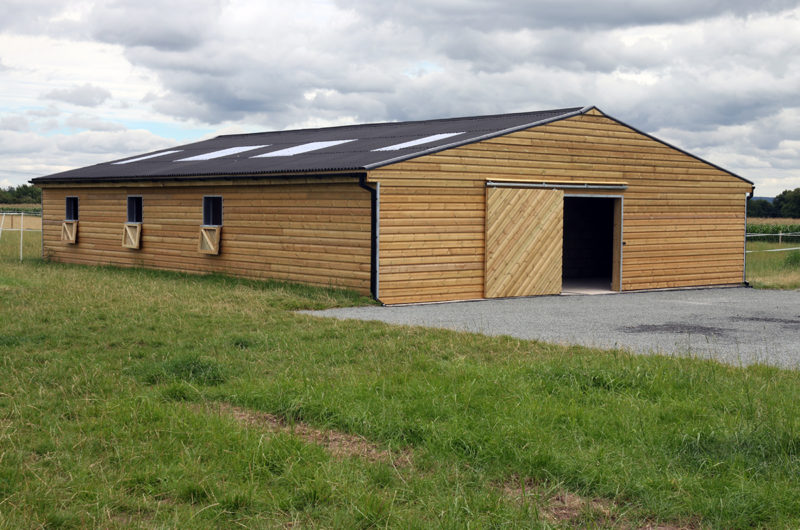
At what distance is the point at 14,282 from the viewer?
52.0ft

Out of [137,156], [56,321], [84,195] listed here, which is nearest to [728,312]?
[56,321]

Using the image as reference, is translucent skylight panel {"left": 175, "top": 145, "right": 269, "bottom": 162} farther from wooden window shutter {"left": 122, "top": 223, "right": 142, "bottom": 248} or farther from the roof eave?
wooden window shutter {"left": 122, "top": 223, "right": 142, "bottom": 248}

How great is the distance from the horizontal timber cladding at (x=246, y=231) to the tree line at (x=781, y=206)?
51550mm

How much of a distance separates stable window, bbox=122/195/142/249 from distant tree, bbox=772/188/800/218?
54.1m

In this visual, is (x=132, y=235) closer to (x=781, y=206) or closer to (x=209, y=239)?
(x=209, y=239)

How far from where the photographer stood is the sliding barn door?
16.2 meters

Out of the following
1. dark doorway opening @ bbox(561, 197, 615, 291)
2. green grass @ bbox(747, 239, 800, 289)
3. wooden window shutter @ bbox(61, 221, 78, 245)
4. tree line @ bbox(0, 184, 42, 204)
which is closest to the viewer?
green grass @ bbox(747, 239, 800, 289)

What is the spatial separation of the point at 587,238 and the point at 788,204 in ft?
155

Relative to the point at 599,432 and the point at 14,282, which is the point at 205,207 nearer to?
the point at 14,282

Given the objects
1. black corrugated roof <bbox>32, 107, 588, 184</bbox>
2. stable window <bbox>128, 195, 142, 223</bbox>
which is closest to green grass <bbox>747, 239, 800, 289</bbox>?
black corrugated roof <bbox>32, 107, 588, 184</bbox>

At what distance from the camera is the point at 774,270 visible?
2386 cm

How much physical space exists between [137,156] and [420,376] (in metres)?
20.8

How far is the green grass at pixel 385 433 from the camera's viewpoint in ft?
15.2

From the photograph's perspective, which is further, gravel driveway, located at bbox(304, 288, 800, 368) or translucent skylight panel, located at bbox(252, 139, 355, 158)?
translucent skylight panel, located at bbox(252, 139, 355, 158)
